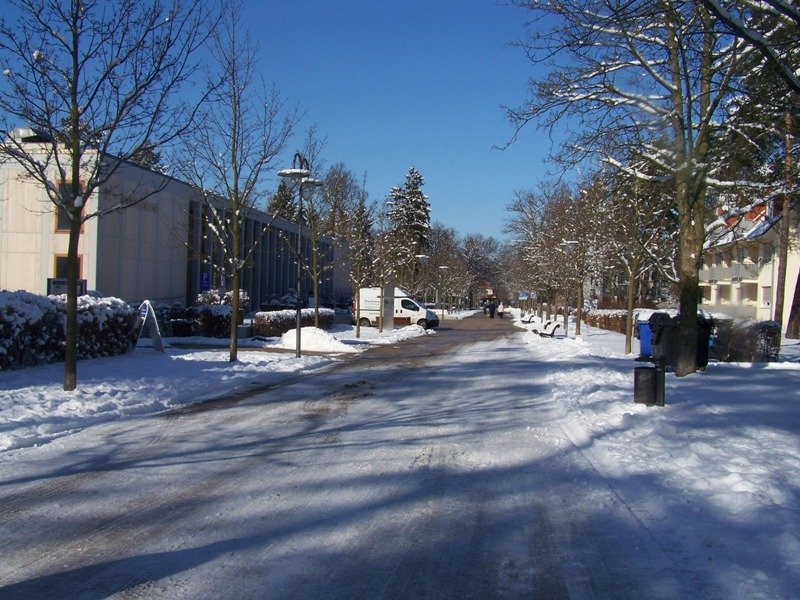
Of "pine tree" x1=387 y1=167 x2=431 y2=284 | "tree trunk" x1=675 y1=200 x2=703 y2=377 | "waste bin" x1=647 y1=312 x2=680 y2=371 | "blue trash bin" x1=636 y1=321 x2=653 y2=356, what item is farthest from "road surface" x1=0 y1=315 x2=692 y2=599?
"pine tree" x1=387 y1=167 x2=431 y2=284

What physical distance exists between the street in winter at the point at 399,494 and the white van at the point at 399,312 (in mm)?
31570

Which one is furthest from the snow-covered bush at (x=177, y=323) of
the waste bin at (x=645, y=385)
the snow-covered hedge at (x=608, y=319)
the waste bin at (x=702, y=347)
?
the waste bin at (x=645, y=385)

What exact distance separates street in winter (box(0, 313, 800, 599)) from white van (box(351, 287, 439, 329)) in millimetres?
31570

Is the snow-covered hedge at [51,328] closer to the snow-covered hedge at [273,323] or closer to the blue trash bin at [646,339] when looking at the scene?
the snow-covered hedge at [273,323]

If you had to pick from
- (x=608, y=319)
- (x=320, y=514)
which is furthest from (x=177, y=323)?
(x=608, y=319)

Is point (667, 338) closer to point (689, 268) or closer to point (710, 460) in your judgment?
point (689, 268)

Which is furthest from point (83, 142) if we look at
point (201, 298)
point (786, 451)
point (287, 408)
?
point (201, 298)

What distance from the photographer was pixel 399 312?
4694 centimetres

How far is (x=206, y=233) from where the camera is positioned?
4181 cm

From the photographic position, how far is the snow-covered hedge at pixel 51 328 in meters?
13.0

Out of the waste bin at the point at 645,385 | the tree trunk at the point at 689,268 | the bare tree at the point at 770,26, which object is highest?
the bare tree at the point at 770,26

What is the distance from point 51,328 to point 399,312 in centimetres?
3330

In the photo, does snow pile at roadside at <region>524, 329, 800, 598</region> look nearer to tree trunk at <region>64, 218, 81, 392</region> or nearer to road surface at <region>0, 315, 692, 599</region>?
road surface at <region>0, 315, 692, 599</region>

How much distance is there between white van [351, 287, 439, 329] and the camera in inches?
1772
